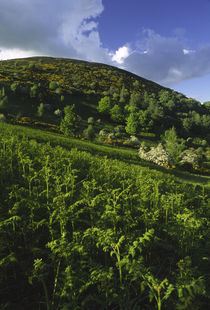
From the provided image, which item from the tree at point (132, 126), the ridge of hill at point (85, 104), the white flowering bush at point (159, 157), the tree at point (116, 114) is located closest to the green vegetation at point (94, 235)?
the white flowering bush at point (159, 157)

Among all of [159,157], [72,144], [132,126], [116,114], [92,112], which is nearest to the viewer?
[72,144]

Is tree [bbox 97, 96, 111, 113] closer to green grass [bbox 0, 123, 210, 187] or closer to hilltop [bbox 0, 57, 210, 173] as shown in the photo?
hilltop [bbox 0, 57, 210, 173]

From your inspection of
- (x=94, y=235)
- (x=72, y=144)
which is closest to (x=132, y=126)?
(x=72, y=144)

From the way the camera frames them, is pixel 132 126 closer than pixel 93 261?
No

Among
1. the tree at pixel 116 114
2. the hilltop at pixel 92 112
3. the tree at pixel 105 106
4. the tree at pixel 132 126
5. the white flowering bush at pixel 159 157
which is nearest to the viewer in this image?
the white flowering bush at pixel 159 157

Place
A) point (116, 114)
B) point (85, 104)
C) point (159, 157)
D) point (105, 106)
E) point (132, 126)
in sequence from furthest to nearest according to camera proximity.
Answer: point (85, 104)
point (105, 106)
point (116, 114)
point (132, 126)
point (159, 157)

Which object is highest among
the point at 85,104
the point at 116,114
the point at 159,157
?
the point at 85,104

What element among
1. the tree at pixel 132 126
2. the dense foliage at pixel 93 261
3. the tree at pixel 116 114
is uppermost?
the tree at pixel 116 114

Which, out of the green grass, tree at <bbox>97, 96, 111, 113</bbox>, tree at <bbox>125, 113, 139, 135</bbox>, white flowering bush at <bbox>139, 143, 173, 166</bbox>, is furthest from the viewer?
tree at <bbox>97, 96, 111, 113</bbox>

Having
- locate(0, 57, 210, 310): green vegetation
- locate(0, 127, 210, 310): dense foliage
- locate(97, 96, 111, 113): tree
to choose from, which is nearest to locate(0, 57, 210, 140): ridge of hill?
locate(97, 96, 111, 113): tree

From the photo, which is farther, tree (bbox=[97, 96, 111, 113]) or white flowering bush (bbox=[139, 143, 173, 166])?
tree (bbox=[97, 96, 111, 113])

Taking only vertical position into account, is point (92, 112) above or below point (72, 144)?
above

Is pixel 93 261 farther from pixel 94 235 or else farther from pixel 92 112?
pixel 92 112

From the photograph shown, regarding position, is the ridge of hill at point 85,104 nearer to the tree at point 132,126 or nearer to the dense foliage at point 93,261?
the tree at point 132,126
